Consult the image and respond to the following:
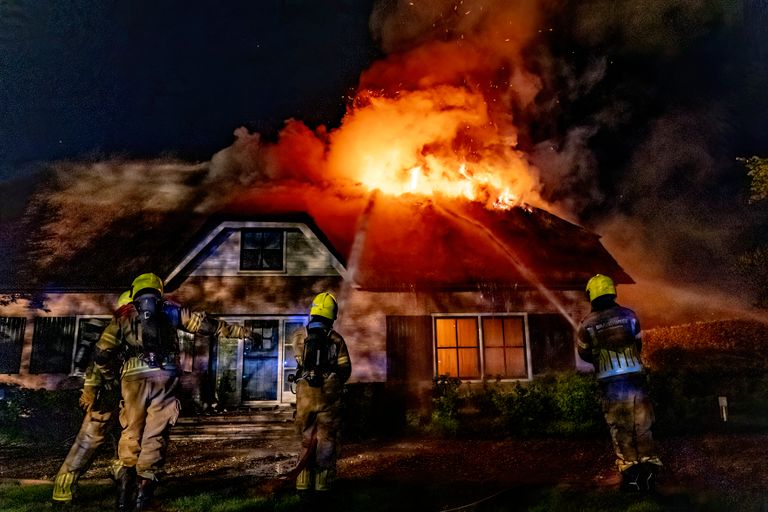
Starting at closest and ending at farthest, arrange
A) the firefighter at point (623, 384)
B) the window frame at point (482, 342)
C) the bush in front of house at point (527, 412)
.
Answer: the firefighter at point (623, 384)
the bush in front of house at point (527, 412)
the window frame at point (482, 342)

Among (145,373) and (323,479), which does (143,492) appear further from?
(323,479)

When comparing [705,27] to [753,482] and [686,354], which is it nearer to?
[686,354]

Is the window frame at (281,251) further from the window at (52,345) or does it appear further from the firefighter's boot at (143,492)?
the firefighter's boot at (143,492)

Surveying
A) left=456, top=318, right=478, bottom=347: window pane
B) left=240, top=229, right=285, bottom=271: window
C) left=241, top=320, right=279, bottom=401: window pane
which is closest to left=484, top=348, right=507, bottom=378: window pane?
left=456, top=318, right=478, bottom=347: window pane

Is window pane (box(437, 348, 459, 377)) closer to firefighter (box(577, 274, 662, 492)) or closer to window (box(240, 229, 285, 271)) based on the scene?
window (box(240, 229, 285, 271))

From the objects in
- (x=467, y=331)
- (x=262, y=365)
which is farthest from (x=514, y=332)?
(x=262, y=365)

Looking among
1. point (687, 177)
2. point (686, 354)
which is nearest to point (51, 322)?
point (686, 354)

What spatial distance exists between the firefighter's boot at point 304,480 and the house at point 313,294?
623cm

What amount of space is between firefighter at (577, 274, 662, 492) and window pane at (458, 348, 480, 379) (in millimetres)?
6181

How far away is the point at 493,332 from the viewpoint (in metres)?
12.1

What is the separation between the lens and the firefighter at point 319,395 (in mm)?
5312

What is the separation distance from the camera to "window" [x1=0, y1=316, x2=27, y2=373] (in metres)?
11.7

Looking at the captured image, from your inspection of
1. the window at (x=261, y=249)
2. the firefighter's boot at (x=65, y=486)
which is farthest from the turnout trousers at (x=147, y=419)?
the window at (x=261, y=249)

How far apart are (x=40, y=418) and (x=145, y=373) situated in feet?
18.1
